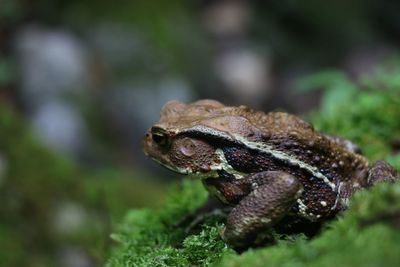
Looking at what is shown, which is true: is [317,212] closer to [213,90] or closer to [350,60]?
[213,90]

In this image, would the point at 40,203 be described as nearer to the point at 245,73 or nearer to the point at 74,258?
the point at 74,258

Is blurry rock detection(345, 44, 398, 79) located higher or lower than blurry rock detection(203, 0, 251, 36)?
lower

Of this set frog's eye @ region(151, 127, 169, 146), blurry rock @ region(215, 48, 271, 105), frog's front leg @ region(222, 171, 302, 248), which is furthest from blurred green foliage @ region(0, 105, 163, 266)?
blurry rock @ region(215, 48, 271, 105)

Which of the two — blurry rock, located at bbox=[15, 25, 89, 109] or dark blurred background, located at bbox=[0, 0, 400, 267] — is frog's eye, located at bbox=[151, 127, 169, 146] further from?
blurry rock, located at bbox=[15, 25, 89, 109]

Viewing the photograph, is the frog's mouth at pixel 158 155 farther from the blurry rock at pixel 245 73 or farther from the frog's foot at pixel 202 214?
the blurry rock at pixel 245 73

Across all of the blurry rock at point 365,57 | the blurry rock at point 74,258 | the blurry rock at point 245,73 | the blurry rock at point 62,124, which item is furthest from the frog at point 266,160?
the blurry rock at point 365,57

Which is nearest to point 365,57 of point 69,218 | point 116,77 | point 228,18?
point 228,18

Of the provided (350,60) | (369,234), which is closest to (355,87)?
(369,234)
